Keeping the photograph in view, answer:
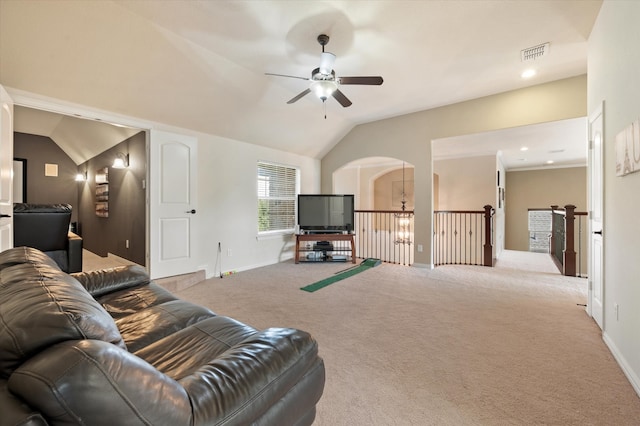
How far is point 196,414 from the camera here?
0.77m

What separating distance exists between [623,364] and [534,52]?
3186 millimetres

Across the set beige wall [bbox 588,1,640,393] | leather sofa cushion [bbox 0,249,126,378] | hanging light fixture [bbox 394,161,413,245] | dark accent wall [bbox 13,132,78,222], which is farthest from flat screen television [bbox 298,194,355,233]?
dark accent wall [bbox 13,132,78,222]

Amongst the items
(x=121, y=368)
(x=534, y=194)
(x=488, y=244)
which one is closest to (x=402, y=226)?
(x=488, y=244)

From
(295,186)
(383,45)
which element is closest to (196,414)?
A: (383,45)

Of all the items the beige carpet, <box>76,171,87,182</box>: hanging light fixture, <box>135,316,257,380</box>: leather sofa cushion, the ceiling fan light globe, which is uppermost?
the ceiling fan light globe

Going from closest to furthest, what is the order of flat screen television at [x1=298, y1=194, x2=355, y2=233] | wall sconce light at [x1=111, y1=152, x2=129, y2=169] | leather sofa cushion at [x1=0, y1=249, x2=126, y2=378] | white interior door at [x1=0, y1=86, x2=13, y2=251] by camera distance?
leather sofa cushion at [x1=0, y1=249, x2=126, y2=378], white interior door at [x1=0, y1=86, x2=13, y2=251], wall sconce light at [x1=111, y1=152, x2=129, y2=169], flat screen television at [x1=298, y1=194, x2=355, y2=233]

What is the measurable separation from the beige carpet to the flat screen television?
5.55 ft

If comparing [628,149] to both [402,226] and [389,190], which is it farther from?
[389,190]

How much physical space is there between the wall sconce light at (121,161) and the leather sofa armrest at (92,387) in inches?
198

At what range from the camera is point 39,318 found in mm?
727

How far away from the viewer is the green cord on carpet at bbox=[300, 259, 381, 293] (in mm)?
3996

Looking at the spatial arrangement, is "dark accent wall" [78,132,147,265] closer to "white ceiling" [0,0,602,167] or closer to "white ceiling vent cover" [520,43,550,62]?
"white ceiling" [0,0,602,167]

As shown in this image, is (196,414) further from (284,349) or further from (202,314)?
(202,314)

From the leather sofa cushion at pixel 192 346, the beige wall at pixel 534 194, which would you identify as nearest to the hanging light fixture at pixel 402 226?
the beige wall at pixel 534 194
